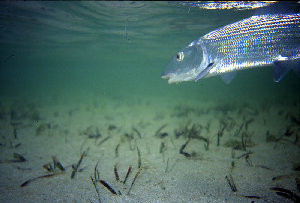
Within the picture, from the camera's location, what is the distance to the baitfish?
2.82 meters

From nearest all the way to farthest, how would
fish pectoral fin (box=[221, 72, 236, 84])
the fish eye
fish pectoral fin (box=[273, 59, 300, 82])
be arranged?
1. fish pectoral fin (box=[273, 59, 300, 82])
2. the fish eye
3. fish pectoral fin (box=[221, 72, 236, 84])

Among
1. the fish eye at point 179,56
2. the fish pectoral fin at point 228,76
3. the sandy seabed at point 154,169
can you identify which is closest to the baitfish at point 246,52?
the fish eye at point 179,56

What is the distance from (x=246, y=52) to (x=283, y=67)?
0.67 m

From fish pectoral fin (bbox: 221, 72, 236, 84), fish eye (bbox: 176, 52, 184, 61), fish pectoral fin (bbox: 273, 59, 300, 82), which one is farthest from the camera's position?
fish pectoral fin (bbox: 221, 72, 236, 84)

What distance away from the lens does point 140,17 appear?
13203 millimetres

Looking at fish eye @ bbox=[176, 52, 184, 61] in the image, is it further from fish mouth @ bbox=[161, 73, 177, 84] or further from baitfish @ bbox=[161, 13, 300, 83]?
fish mouth @ bbox=[161, 73, 177, 84]

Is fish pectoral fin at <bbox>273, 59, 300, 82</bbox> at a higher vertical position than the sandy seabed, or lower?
higher

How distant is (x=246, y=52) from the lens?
2867 mm

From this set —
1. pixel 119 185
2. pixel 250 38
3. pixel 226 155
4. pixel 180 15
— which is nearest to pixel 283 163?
pixel 226 155

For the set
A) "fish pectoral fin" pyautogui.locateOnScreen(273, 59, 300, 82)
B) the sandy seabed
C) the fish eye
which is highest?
the fish eye

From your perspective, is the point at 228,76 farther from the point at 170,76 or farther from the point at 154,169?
the point at 154,169

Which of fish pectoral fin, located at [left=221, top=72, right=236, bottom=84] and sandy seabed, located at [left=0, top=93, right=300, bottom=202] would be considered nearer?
sandy seabed, located at [left=0, top=93, right=300, bottom=202]

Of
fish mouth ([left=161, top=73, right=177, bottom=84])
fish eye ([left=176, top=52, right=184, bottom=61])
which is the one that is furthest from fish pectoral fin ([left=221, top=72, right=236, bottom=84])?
fish mouth ([left=161, top=73, right=177, bottom=84])

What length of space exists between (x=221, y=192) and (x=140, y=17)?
13512 millimetres
